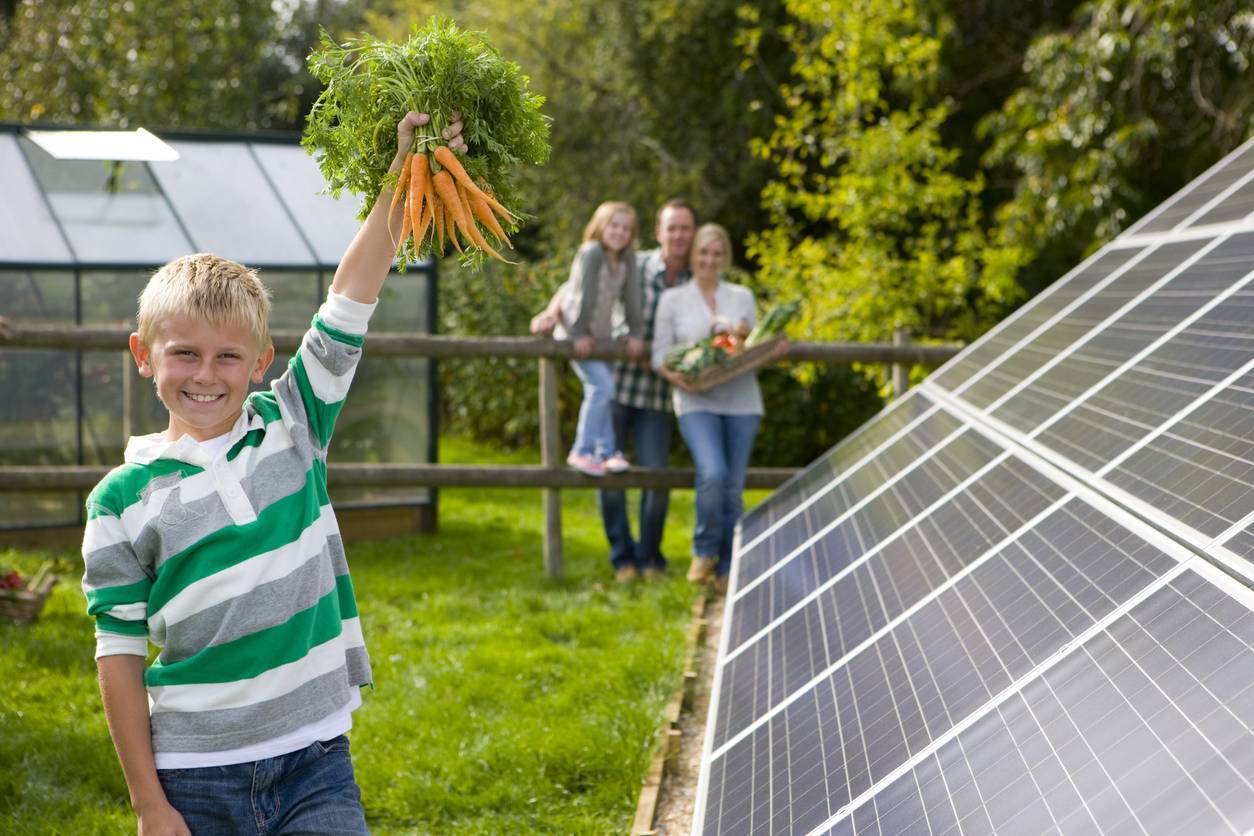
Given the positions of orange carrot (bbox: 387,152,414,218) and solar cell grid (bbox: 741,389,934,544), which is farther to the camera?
solar cell grid (bbox: 741,389,934,544)

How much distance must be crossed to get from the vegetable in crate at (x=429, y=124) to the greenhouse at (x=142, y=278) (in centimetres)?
567

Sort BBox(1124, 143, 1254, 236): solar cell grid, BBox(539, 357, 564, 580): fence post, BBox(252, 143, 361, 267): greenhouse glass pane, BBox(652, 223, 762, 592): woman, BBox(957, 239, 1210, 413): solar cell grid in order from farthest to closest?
BBox(252, 143, 361, 267): greenhouse glass pane → BBox(539, 357, 564, 580): fence post → BBox(652, 223, 762, 592): woman → BBox(1124, 143, 1254, 236): solar cell grid → BBox(957, 239, 1210, 413): solar cell grid

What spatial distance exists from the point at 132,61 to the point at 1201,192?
1601cm

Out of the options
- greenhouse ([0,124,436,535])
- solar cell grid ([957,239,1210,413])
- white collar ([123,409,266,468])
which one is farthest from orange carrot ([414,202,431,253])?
greenhouse ([0,124,436,535])

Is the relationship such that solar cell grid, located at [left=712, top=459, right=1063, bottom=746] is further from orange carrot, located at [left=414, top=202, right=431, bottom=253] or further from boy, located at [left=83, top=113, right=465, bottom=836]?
orange carrot, located at [left=414, top=202, right=431, bottom=253]

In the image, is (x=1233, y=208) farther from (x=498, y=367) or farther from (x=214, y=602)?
(x=498, y=367)

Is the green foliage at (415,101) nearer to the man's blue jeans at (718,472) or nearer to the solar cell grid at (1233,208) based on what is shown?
the solar cell grid at (1233,208)

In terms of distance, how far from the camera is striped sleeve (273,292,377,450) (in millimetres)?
2818

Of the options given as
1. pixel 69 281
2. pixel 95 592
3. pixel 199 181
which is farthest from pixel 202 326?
pixel 199 181

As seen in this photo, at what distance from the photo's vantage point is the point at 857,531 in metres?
4.87

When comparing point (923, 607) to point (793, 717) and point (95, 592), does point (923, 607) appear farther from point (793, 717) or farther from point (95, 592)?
point (95, 592)

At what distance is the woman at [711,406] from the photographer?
24.7 ft

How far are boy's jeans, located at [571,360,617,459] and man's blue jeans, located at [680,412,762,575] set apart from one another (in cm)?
67

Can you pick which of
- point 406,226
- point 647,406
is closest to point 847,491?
point 647,406
